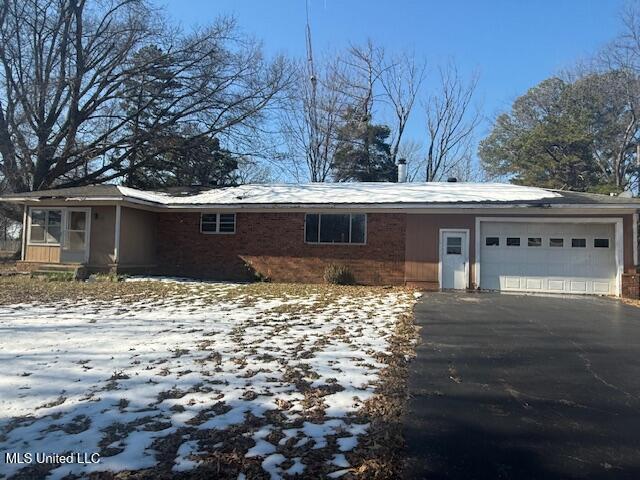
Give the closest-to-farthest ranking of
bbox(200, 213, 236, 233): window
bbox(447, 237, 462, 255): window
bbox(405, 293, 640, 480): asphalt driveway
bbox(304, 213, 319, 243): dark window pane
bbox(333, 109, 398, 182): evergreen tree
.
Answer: bbox(405, 293, 640, 480): asphalt driveway < bbox(447, 237, 462, 255): window < bbox(304, 213, 319, 243): dark window pane < bbox(200, 213, 236, 233): window < bbox(333, 109, 398, 182): evergreen tree

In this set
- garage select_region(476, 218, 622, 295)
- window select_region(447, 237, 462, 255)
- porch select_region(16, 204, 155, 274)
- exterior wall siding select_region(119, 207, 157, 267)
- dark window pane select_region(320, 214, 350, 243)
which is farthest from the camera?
exterior wall siding select_region(119, 207, 157, 267)

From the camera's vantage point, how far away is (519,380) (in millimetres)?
5480

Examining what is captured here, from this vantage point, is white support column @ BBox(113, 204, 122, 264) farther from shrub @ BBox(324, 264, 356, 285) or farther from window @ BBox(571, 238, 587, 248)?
window @ BBox(571, 238, 587, 248)

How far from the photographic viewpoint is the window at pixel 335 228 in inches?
663

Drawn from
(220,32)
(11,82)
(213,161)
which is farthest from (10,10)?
(213,161)

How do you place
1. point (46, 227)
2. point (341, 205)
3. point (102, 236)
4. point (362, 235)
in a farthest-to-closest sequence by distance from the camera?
point (46, 227) < point (102, 236) < point (362, 235) < point (341, 205)

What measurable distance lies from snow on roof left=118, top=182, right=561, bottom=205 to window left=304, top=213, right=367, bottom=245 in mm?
561

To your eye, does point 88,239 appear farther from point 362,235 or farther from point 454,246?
point 454,246

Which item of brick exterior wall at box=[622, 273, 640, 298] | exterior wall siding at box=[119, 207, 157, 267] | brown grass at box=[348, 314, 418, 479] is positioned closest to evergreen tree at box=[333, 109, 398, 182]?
exterior wall siding at box=[119, 207, 157, 267]

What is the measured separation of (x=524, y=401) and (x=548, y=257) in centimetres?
1173

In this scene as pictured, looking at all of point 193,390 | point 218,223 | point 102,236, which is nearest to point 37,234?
point 102,236

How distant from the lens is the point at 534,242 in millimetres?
15398

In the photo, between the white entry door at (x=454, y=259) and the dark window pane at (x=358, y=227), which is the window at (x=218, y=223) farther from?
the white entry door at (x=454, y=259)

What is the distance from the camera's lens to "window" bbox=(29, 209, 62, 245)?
18.3 metres
